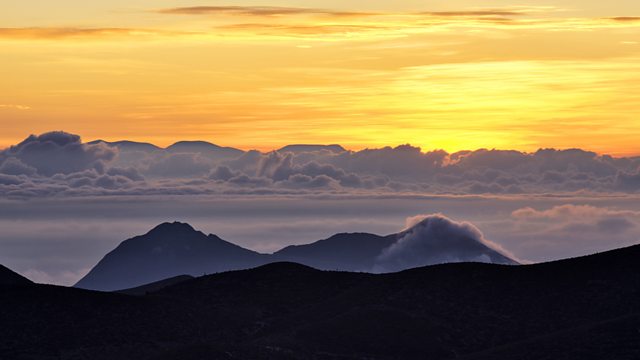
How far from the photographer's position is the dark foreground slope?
480 ft

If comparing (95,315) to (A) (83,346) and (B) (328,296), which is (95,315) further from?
(B) (328,296)

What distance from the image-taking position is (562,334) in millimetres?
147250

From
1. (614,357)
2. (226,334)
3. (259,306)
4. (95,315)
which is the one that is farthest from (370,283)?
(614,357)

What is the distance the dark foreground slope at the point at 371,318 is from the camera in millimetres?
146425

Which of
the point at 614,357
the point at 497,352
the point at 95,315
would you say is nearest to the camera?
the point at 614,357

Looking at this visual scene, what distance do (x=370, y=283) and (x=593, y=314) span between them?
4101 cm

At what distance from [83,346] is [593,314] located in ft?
228

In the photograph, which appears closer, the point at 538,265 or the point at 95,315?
the point at 95,315

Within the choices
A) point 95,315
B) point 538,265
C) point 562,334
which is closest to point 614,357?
point 562,334

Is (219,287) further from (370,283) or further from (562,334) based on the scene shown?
(562,334)

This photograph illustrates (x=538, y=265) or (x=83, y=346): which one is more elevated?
(x=538, y=265)

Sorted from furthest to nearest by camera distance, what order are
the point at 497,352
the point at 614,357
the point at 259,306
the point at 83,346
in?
the point at 259,306, the point at 83,346, the point at 497,352, the point at 614,357

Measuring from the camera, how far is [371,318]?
16538 cm

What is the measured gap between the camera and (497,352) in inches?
5650
